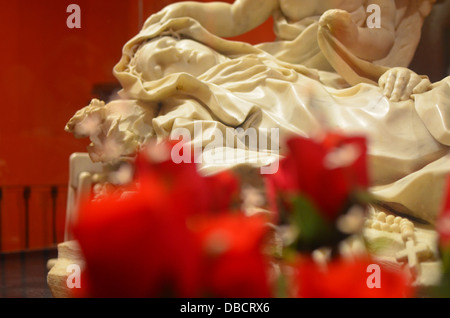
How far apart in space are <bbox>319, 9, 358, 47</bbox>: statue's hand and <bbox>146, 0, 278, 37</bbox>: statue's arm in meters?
0.33

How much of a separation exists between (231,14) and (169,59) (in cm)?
31

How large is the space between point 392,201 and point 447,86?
0.30 metres

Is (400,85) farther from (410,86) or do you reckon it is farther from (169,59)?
A: (169,59)

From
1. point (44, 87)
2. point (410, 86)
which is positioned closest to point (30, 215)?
point (44, 87)

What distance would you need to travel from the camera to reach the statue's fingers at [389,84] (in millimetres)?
1286

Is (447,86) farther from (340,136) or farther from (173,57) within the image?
(340,136)

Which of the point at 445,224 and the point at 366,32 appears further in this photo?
the point at 366,32

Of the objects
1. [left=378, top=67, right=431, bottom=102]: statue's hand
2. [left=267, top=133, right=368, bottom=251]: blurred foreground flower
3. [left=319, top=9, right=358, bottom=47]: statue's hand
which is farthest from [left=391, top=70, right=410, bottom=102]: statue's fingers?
[left=267, top=133, right=368, bottom=251]: blurred foreground flower

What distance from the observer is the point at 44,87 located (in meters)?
1.59

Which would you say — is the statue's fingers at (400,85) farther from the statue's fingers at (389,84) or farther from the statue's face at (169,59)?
the statue's face at (169,59)

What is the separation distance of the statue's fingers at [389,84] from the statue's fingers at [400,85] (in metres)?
0.01

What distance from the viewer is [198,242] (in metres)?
0.18

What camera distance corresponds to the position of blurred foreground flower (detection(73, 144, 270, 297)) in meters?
0.17

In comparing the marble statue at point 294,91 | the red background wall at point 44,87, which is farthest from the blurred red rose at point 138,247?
the red background wall at point 44,87
